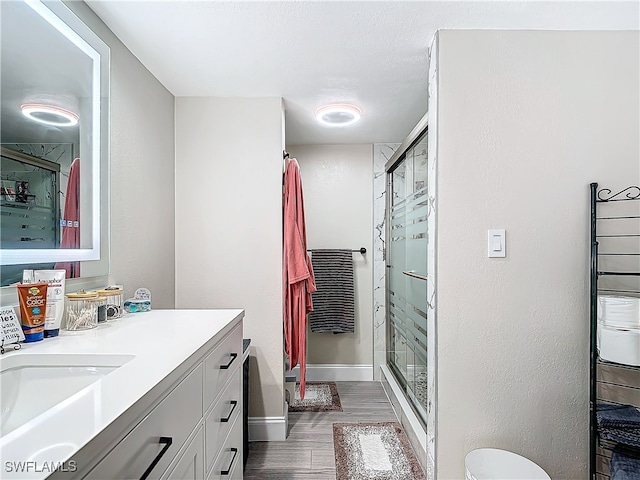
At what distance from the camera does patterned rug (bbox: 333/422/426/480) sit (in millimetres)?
2275

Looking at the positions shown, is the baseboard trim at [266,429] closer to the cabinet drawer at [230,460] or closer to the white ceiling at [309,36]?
the cabinet drawer at [230,460]

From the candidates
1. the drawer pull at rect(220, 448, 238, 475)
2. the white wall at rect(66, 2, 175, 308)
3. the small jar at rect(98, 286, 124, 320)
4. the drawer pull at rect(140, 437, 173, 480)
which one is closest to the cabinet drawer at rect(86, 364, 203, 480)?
the drawer pull at rect(140, 437, 173, 480)

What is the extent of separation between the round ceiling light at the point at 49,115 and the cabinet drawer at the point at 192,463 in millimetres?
1125

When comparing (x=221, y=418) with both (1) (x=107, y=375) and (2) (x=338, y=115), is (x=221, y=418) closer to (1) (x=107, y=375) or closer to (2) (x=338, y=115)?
(1) (x=107, y=375)

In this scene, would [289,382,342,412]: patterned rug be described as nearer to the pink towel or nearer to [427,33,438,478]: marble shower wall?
[427,33,438,478]: marble shower wall

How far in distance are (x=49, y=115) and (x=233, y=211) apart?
4.42ft

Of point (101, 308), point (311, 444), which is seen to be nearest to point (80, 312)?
point (101, 308)

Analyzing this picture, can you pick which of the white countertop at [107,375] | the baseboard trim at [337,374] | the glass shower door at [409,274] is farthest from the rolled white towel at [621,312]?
the baseboard trim at [337,374]

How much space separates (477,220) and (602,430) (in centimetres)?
99

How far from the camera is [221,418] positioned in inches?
56.8

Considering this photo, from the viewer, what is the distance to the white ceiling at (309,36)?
1708 millimetres

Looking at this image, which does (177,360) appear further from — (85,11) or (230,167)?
(230,167)

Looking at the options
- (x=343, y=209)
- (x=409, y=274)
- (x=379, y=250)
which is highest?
(x=343, y=209)

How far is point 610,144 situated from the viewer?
1876 mm
